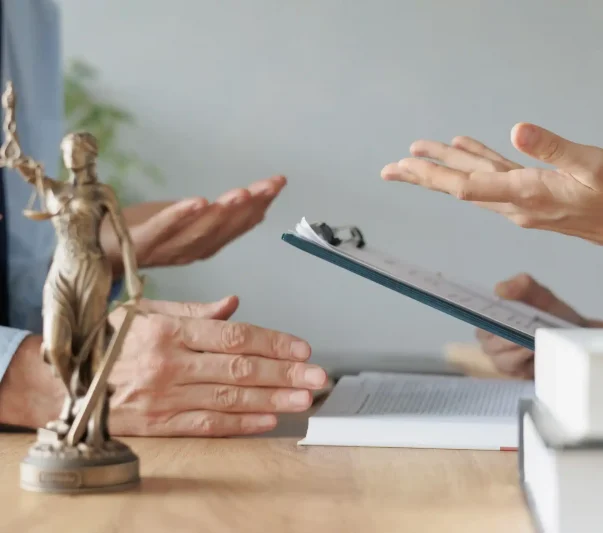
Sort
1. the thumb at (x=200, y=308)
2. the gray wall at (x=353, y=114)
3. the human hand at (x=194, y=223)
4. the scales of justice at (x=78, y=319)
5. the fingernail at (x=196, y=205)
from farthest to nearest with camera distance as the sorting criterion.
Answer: the gray wall at (x=353, y=114) < the human hand at (x=194, y=223) < the fingernail at (x=196, y=205) < the thumb at (x=200, y=308) < the scales of justice at (x=78, y=319)

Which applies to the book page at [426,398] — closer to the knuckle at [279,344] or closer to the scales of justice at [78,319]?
the knuckle at [279,344]

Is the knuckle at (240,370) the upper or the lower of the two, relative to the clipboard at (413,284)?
lower

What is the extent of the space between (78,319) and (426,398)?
49cm

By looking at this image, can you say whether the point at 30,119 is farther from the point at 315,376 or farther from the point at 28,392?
the point at 315,376

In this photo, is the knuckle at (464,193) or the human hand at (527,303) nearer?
the knuckle at (464,193)

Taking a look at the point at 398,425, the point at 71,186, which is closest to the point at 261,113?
the point at 398,425

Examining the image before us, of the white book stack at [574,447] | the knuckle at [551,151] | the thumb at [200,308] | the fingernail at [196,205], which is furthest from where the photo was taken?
the fingernail at [196,205]

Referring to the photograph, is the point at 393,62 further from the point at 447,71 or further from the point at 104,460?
the point at 104,460

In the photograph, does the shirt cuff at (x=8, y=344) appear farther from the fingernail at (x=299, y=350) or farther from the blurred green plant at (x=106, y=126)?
the blurred green plant at (x=106, y=126)

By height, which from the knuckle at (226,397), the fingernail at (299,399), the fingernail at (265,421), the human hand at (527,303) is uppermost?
the fingernail at (299,399)

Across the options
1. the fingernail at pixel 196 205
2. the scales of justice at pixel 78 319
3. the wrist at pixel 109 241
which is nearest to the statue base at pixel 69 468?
the scales of justice at pixel 78 319

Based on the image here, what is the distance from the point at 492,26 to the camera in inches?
60.3

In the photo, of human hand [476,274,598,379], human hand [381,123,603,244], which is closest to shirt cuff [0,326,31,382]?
human hand [381,123,603,244]

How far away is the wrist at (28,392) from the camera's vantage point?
0.90 m
